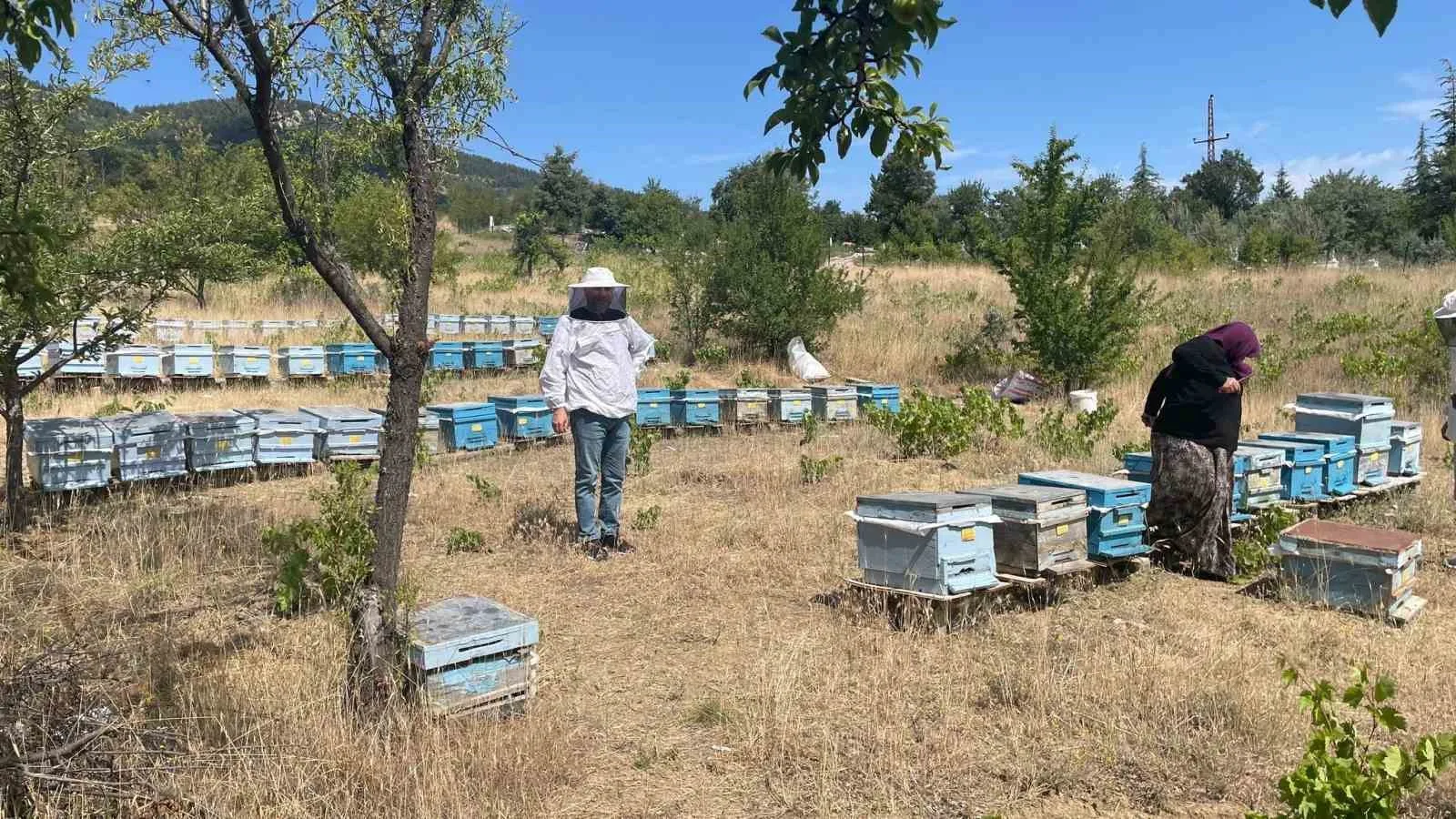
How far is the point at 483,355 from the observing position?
50.6ft

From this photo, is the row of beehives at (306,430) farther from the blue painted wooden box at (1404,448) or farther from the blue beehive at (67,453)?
the blue painted wooden box at (1404,448)

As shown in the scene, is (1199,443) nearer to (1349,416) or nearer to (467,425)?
(1349,416)

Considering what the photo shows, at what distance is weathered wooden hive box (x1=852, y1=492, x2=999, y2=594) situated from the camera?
5094mm

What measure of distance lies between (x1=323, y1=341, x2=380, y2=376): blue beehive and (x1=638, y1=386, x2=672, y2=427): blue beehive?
493 cm

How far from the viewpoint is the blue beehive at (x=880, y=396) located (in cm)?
1266

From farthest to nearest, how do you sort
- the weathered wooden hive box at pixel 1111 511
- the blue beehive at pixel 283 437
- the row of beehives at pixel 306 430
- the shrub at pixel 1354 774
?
the blue beehive at pixel 283 437
the row of beehives at pixel 306 430
the weathered wooden hive box at pixel 1111 511
the shrub at pixel 1354 774

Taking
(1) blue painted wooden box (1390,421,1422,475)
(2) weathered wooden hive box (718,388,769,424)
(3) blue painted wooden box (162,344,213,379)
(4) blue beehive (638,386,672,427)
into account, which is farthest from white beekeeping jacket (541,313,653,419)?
(3) blue painted wooden box (162,344,213,379)

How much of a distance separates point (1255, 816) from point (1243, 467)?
5.12m

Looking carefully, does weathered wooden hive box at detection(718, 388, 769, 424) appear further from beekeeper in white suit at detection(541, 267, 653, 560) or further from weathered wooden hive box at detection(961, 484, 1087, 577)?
weathered wooden hive box at detection(961, 484, 1087, 577)

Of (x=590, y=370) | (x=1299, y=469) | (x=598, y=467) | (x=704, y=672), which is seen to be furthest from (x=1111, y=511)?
(x=590, y=370)

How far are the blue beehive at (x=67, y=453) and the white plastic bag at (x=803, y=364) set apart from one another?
10859 mm

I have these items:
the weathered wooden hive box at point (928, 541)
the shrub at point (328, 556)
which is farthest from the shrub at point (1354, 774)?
the shrub at point (328, 556)

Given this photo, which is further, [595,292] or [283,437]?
[283,437]

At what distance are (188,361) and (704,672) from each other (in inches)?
434
